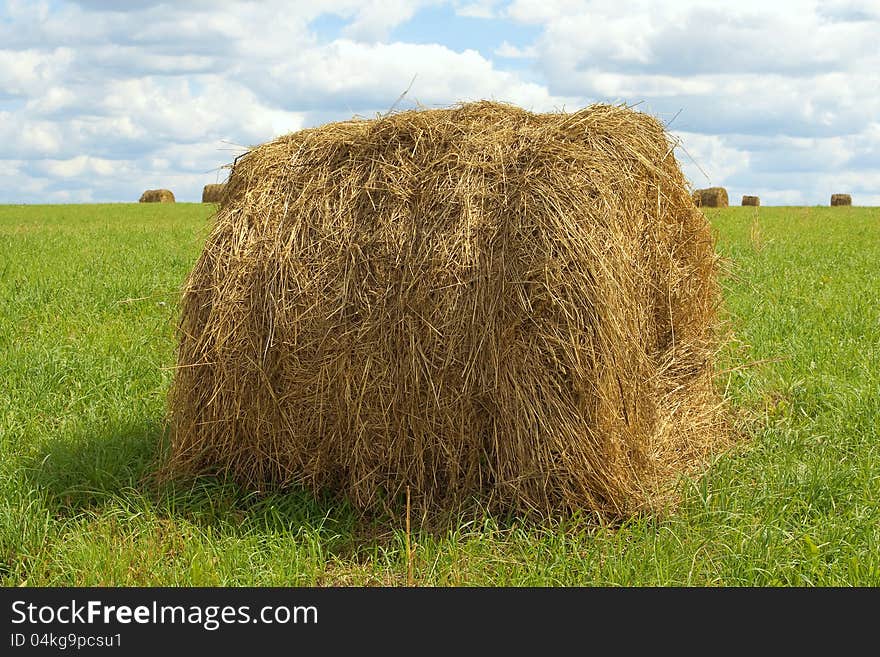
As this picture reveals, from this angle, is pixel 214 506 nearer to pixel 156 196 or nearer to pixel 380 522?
pixel 380 522

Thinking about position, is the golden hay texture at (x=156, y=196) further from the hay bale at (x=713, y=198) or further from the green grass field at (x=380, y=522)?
the green grass field at (x=380, y=522)

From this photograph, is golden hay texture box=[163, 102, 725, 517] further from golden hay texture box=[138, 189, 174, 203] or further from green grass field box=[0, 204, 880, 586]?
golden hay texture box=[138, 189, 174, 203]

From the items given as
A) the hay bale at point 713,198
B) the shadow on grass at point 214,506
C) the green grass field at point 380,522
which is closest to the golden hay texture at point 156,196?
the hay bale at point 713,198

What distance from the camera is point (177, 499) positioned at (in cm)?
489

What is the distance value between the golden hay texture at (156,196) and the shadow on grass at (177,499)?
3548 cm

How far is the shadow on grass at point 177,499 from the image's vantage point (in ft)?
15.6

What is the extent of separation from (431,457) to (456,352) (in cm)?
67

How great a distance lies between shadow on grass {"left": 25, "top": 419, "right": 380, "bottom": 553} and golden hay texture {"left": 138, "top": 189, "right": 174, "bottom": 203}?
35.5 metres

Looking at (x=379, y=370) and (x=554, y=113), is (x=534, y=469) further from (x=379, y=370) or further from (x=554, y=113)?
(x=554, y=113)

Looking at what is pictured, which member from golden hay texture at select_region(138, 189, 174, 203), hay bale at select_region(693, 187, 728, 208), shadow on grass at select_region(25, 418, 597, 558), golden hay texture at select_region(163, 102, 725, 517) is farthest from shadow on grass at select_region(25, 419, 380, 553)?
golden hay texture at select_region(138, 189, 174, 203)

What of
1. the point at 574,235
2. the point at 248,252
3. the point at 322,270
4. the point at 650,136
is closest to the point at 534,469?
the point at 574,235

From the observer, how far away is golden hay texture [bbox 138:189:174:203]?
38.9 metres

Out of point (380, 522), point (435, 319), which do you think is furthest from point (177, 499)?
point (435, 319)

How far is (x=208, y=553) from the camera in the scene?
429 cm
